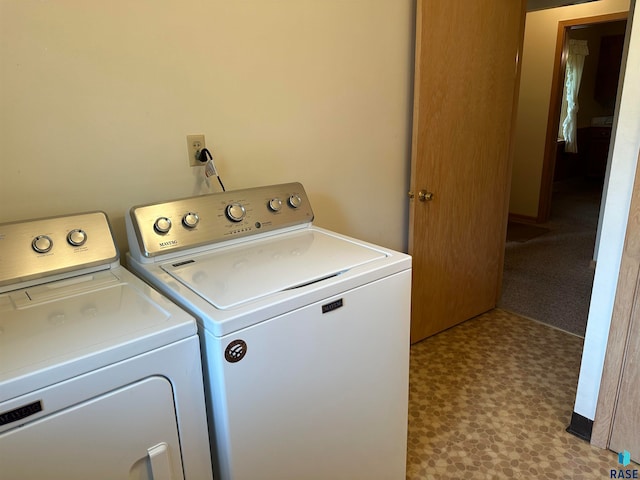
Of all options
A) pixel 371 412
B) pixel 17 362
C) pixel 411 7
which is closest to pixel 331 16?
pixel 411 7

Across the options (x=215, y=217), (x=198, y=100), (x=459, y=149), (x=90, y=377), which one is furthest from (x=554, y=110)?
(x=90, y=377)

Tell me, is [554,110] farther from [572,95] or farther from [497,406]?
[497,406]

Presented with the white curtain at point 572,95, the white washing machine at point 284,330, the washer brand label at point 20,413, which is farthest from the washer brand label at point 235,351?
the white curtain at point 572,95

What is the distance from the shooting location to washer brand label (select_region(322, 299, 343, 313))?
1.21m

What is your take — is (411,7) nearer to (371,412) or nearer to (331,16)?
(331,16)

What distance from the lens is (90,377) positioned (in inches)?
35.4

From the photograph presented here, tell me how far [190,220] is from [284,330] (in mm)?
557

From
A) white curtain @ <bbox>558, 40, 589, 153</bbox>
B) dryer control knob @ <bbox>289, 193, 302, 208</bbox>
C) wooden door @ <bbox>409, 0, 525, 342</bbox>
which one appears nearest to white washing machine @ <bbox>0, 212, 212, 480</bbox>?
dryer control knob @ <bbox>289, 193, 302, 208</bbox>

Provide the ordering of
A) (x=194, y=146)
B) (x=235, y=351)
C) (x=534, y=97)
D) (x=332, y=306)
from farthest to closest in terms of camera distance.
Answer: (x=534, y=97), (x=194, y=146), (x=332, y=306), (x=235, y=351)

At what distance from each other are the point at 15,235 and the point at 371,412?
114 cm

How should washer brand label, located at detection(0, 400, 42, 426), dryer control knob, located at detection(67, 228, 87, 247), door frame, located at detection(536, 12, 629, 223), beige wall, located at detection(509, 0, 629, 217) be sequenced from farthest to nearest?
1. beige wall, located at detection(509, 0, 629, 217)
2. door frame, located at detection(536, 12, 629, 223)
3. dryer control knob, located at detection(67, 228, 87, 247)
4. washer brand label, located at detection(0, 400, 42, 426)

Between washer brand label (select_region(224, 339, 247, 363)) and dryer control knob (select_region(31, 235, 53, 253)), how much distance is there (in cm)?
64

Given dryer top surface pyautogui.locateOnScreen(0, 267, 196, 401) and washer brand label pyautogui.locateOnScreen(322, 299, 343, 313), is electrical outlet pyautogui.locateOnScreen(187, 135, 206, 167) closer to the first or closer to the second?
dryer top surface pyautogui.locateOnScreen(0, 267, 196, 401)

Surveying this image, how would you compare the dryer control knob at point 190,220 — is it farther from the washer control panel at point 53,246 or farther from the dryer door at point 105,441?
the dryer door at point 105,441
